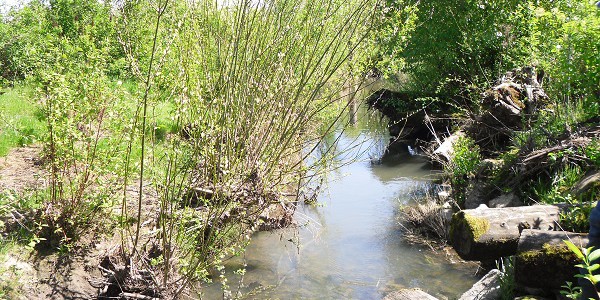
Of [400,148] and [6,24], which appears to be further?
[400,148]

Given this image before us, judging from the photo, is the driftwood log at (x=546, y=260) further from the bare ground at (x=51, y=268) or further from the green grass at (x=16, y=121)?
the green grass at (x=16, y=121)

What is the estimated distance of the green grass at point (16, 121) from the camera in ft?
24.3

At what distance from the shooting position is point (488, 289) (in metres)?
5.65

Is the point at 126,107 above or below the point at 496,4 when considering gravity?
below

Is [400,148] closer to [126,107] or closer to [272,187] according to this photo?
[272,187]

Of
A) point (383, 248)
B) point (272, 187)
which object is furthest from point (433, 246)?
point (272, 187)

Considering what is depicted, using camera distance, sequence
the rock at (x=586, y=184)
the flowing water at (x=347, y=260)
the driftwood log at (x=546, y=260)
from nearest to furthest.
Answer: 1. the driftwood log at (x=546, y=260)
2. the rock at (x=586, y=184)
3. the flowing water at (x=347, y=260)

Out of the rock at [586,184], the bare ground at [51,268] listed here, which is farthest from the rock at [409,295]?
the bare ground at [51,268]

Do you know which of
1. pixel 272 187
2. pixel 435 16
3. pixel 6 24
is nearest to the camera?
pixel 272 187

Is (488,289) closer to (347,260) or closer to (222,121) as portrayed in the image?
(347,260)

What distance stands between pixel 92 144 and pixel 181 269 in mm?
1781

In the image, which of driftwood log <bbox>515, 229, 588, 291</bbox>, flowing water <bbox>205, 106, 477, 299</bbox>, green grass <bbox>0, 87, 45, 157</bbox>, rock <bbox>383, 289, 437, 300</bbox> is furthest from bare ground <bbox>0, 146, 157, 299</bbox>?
driftwood log <bbox>515, 229, 588, 291</bbox>

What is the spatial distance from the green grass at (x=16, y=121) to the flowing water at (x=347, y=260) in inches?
128

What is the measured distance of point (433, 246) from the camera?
852 cm
